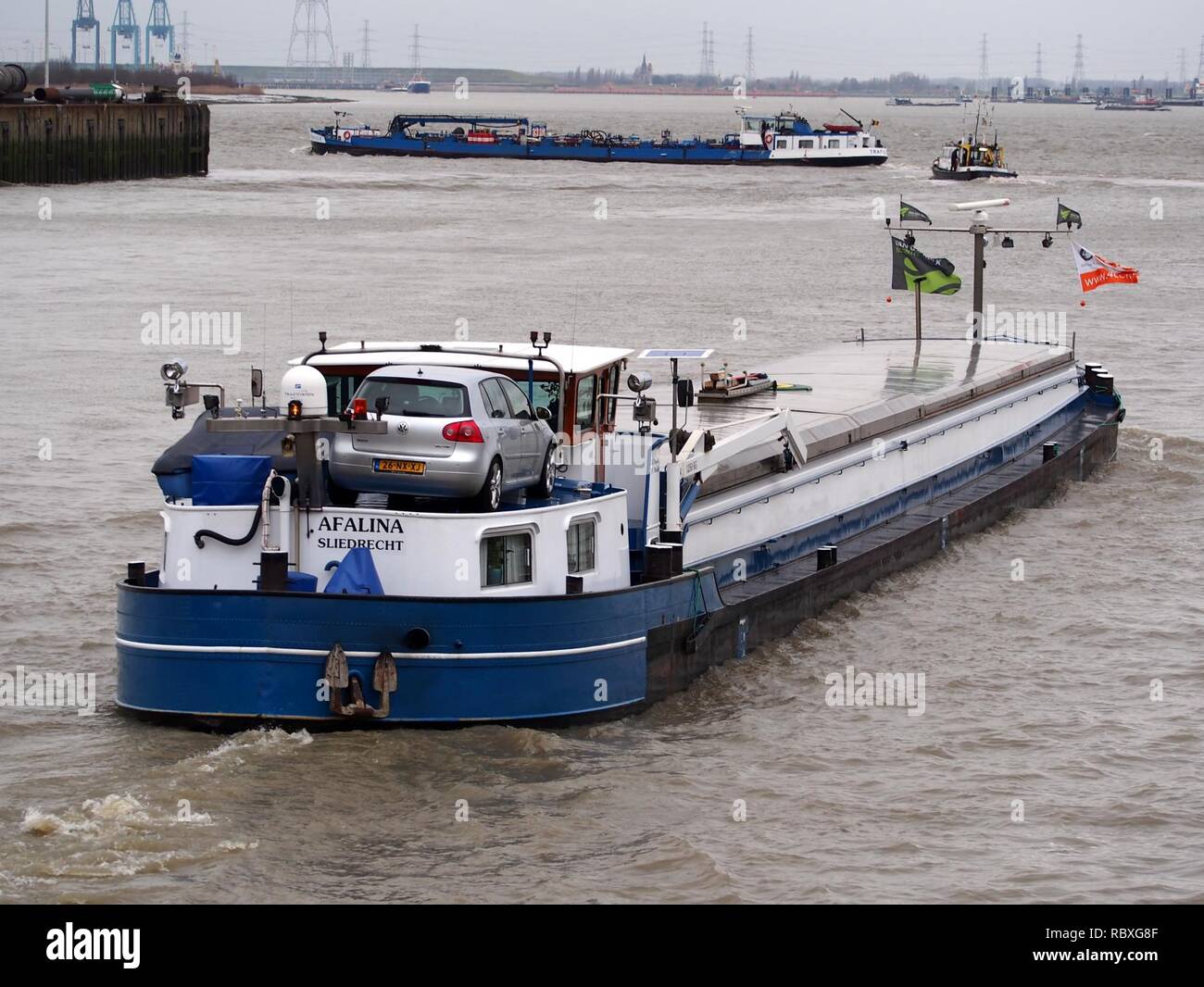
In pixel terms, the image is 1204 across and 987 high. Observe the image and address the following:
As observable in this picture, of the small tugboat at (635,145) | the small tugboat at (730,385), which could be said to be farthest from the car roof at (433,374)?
the small tugboat at (635,145)

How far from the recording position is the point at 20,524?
84.3 ft

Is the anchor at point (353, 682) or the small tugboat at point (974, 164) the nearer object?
the anchor at point (353, 682)

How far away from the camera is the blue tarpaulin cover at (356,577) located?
1666cm

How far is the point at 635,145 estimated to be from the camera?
135375 mm

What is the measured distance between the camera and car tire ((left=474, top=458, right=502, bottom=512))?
17.1 metres

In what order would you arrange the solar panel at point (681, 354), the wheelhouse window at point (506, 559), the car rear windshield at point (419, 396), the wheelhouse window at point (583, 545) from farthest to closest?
the solar panel at point (681, 354)
the wheelhouse window at point (583, 545)
the wheelhouse window at point (506, 559)
the car rear windshield at point (419, 396)

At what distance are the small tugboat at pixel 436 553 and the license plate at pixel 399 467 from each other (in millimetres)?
18

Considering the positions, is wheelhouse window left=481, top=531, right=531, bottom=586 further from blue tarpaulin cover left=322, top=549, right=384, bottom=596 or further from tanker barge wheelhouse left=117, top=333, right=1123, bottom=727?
blue tarpaulin cover left=322, top=549, right=384, bottom=596

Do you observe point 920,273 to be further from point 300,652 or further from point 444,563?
point 300,652

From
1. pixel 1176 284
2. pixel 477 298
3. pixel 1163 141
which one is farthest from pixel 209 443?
pixel 1163 141

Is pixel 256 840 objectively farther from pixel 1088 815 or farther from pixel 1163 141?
pixel 1163 141

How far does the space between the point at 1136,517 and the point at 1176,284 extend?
33.2 m

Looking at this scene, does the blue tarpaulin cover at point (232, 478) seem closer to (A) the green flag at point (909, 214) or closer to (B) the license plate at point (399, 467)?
(B) the license plate at point (399, 467)
